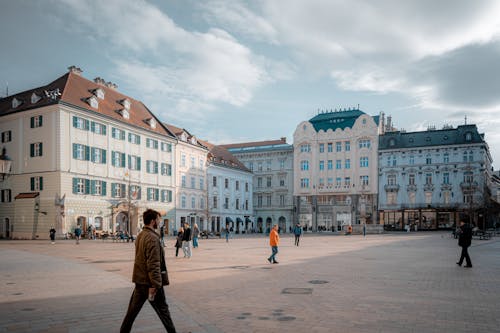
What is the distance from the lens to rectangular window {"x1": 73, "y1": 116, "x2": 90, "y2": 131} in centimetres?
4347

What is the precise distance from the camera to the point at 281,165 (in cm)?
8300

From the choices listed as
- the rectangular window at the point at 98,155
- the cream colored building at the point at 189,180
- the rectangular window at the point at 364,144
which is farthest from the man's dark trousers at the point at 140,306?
the rectangular window at the point at 364,144

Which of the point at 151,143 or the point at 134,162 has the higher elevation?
the point at 151,143

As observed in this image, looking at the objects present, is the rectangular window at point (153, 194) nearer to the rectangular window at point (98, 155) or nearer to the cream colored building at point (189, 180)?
the cream colored building at point (189, 180)

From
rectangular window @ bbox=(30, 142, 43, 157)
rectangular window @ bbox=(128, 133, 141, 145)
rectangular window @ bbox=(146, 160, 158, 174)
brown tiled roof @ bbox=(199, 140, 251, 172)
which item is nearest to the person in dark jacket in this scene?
rectangular window @ bbox=(30, 142, 43, 157)

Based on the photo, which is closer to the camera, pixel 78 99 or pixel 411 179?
pixel 78 99

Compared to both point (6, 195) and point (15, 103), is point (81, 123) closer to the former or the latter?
point (15, 103)

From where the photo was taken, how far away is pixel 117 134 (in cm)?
4888

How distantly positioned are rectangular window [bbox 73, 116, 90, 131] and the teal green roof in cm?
4556

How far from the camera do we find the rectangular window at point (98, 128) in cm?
4545

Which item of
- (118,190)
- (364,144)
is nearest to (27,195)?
(118,190)

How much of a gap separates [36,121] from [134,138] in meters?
10.9

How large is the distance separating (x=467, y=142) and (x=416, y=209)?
12836 millimetres

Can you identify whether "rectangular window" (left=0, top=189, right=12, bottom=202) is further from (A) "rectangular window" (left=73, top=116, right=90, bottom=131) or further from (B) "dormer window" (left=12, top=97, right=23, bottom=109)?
(A) "rectangular window" (left=73, top=116, right=90, bottom=131)
